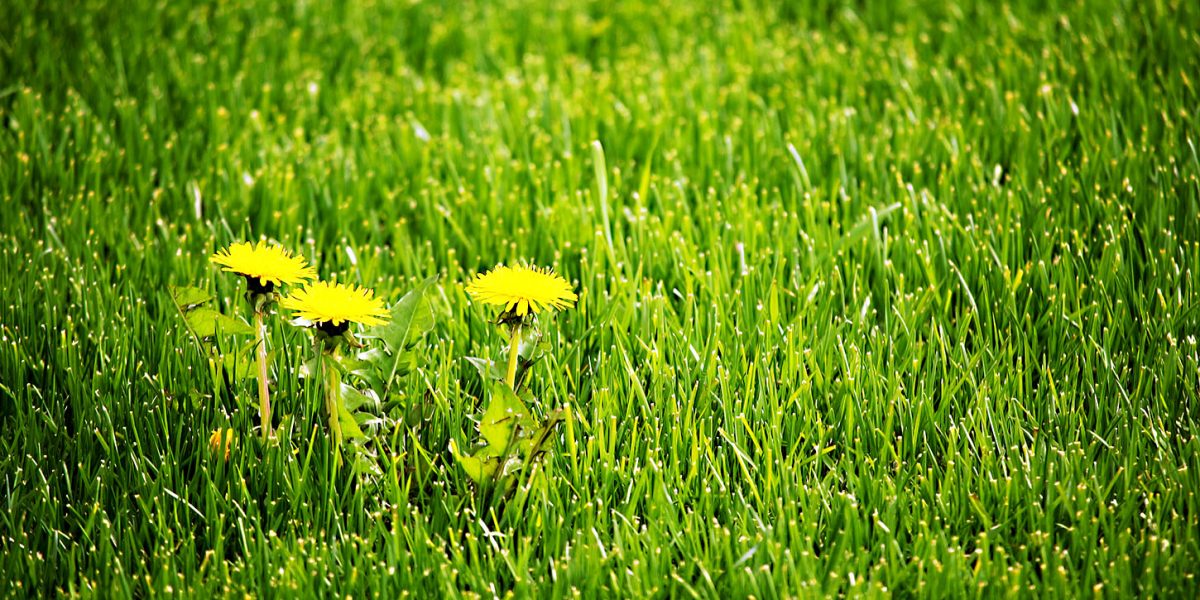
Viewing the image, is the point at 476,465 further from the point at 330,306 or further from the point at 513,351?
the point at 330,306

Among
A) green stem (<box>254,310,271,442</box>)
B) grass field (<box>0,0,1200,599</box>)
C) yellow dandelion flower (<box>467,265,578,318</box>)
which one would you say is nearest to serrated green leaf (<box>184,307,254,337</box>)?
green stem (<box>254,310,271,442</box>)

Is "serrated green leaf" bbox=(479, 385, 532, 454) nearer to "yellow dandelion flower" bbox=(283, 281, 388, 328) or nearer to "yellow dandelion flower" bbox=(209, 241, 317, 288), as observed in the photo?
"yellow dandelion flower" bbox=(283, 281, 388, 328)

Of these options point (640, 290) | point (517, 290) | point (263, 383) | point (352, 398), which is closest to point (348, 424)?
point (352, 398)

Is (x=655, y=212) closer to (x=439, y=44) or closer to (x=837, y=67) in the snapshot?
(x=837, y=67)

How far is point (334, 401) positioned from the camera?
1.85 meters

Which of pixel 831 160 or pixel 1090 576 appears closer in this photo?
pixel 1090 576

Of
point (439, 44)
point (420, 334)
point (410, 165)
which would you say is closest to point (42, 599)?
point (420, 334)

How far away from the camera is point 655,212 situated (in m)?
2.85

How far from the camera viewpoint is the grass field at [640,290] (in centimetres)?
181

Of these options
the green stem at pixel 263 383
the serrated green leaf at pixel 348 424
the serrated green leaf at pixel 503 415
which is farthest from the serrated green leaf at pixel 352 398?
the serrated green leaf at pixel 503 415

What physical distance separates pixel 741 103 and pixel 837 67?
0.41m

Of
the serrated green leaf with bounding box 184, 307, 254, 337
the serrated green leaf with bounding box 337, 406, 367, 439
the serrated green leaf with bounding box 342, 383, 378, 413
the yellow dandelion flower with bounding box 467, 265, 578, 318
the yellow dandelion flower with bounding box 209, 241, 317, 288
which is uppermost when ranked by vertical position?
the yellow dandelion flower with bounding box 209, 241, 317, 288

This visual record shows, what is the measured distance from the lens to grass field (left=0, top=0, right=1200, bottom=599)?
1808 millimetres

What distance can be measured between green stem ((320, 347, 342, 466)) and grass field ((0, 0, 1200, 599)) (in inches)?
2.5
